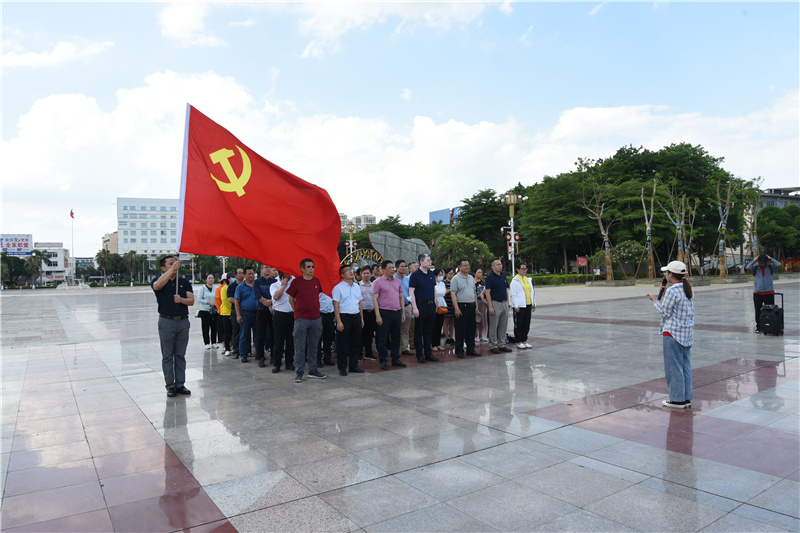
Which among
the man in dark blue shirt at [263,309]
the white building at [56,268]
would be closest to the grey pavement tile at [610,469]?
the man in dark blue shirt at [263,309]

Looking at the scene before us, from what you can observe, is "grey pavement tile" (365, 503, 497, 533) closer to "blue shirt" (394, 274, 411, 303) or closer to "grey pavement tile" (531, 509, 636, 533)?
"grey pavement tile" (531, 509, 636, 533)

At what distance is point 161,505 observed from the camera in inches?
143

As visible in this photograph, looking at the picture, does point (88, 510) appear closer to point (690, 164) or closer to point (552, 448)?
point (552, 448)

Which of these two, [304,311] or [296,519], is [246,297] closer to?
[304,311]

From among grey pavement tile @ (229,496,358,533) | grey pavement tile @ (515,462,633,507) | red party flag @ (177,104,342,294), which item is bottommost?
grey pavement tile @ (229,496,358,533)

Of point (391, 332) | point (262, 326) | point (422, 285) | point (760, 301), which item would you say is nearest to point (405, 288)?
point (422, 285)

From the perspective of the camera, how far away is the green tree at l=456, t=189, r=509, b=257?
186 ft

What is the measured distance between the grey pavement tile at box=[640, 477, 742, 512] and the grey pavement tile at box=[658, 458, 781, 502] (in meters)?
0.06

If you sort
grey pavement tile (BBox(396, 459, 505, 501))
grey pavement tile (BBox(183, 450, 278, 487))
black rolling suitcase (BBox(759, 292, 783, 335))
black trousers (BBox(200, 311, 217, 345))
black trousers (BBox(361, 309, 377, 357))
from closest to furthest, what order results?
grey pavement tile (BBox(396, 459, 505, 501)) → grey pavement tile (BBox(183, 450, 278, 487)) → black trousers (BBox(361, 309, 377, 357)) → black rolling suitcase (BBox(759, 292, 783, 335)) → black trousers (BBox(200, 311, 217, 345))

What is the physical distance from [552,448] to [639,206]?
163ft

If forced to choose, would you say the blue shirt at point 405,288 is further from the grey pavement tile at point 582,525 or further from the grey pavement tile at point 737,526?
the grey pavement tile at point 737,526

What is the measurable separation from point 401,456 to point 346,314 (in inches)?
150

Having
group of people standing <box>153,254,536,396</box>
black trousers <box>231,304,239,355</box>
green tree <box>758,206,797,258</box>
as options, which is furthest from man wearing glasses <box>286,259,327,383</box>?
green tree <box>758,206,797,258</box>

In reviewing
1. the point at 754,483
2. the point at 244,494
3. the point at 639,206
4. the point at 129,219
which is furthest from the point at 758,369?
the point at 129,219
